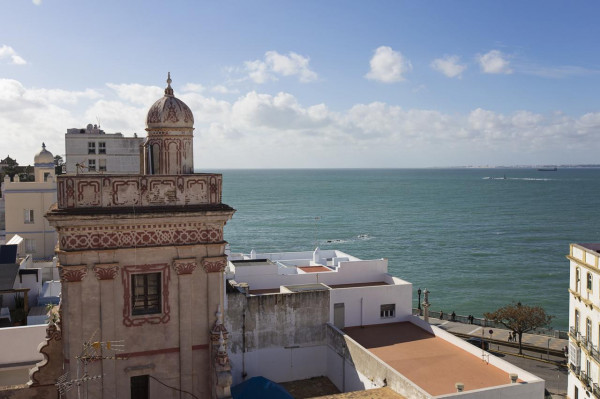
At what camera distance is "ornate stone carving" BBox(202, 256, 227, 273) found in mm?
15281

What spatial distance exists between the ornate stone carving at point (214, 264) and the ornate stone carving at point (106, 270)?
233 cm

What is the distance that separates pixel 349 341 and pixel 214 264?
14.9 m

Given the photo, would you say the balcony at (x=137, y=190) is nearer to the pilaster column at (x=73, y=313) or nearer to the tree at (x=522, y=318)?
the pilaster column at (x=73, y=313)

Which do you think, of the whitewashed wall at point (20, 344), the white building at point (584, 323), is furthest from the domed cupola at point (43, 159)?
the white building at point (584, 323)

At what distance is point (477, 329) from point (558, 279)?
31.8 metres

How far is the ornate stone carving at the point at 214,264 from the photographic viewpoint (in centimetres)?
1528


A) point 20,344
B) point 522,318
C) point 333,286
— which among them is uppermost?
point 20,344

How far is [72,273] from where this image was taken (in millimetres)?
14203

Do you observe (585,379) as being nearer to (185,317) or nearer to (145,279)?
(185,317)

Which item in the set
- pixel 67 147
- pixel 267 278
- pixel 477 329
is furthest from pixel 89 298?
pixel 477 329

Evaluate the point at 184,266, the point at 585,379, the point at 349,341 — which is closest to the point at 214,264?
the point at 184,266

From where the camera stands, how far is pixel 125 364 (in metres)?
14.9

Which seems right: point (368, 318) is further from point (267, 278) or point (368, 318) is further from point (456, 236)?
point (456, 236)

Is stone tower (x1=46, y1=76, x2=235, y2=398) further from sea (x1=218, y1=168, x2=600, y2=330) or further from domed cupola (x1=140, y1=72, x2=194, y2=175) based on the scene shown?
sea (x1=218, y1=168, x2=600, y2=330)
